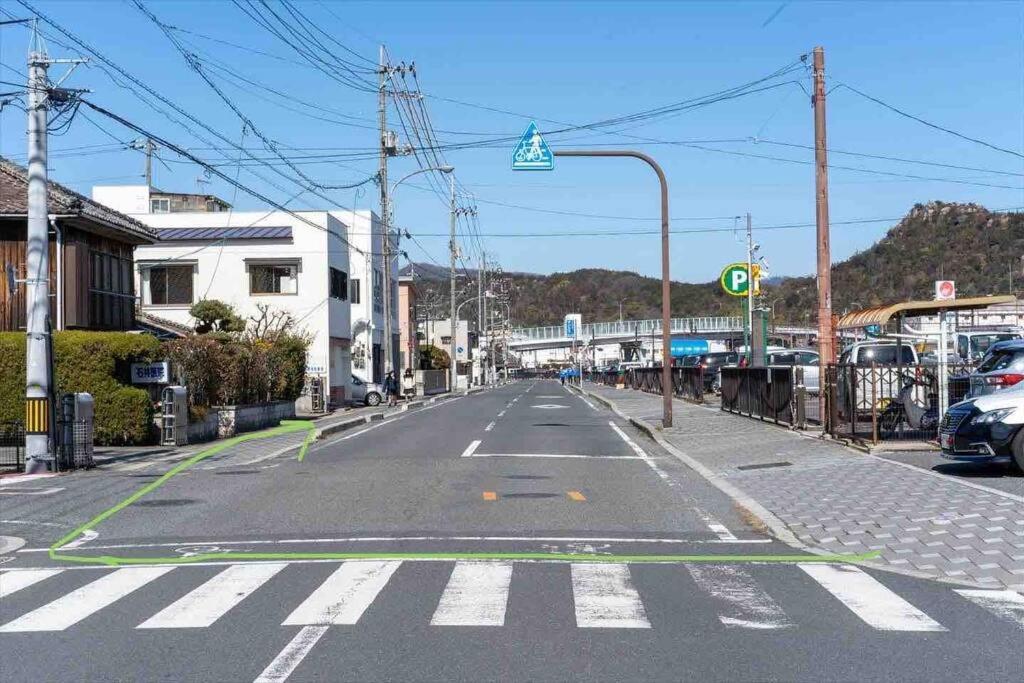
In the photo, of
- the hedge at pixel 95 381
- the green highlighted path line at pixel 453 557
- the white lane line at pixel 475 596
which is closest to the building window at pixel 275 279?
the hedge at pixel 95 381

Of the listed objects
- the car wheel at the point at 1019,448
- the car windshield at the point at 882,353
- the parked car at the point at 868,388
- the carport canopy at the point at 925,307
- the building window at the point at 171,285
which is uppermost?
the building window at the point at 171,285

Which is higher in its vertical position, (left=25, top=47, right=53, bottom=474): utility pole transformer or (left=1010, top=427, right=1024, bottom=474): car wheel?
(left=25, top=47, right=53, bottom=474): utility pole transformer

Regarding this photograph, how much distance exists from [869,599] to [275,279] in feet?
142

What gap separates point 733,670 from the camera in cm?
635

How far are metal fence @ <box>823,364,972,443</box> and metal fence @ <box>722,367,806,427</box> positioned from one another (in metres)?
2.83

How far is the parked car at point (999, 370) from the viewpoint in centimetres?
1550

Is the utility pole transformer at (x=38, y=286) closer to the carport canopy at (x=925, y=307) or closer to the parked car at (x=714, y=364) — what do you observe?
the carport canopy at (x=925, y=307)

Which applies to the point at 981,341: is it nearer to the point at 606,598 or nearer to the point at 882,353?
the point at 882,353

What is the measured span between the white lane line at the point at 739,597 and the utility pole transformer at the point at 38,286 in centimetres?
1300

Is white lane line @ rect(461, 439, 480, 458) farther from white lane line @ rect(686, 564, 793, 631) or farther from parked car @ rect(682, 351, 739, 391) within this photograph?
parked car @ rect(682, 351, 739, 391)

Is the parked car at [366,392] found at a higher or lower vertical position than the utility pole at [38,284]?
lower

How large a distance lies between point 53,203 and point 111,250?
381 centimetres

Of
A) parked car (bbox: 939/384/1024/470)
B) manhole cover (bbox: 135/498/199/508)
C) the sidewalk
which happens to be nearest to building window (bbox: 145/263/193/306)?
the sidewalk

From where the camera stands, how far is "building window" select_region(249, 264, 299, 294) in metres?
48.7
